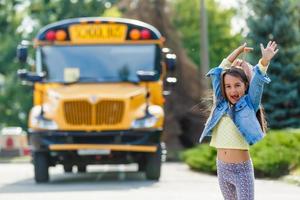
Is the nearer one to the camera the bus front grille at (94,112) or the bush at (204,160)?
the bus front grille at (94,112)

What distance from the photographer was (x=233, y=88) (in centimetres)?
673

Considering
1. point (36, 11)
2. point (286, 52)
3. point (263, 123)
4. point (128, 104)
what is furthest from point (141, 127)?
point (36, 11)

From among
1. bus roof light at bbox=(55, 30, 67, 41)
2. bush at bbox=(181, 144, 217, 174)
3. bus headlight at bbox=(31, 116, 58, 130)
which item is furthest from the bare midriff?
bush at bbox=(181, 144, 217, 174)

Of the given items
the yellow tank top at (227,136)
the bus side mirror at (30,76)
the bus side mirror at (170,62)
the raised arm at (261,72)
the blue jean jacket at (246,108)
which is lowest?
the bus side mirror at (30,76)

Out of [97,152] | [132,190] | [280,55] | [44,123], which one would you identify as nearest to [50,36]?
[44,123]

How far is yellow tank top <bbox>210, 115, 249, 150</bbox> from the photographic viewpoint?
22.0 ft

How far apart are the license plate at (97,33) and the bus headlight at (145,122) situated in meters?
1.79

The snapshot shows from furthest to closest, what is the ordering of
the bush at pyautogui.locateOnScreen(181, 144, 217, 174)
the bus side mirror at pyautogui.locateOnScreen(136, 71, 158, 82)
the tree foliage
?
1. the tree foliage
2. the bush at pyautogui.locateOnScreen(181, 144, 217, 174)
3. the bus side mirror at pyautogui.locateOnScreen(136, 71, 158, 82)

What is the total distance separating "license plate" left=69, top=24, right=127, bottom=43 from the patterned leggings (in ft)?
35.5

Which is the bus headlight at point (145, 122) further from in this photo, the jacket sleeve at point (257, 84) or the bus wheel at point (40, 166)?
the jacket sleeve at point (257, 84)

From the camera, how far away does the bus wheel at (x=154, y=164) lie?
16.6 metres

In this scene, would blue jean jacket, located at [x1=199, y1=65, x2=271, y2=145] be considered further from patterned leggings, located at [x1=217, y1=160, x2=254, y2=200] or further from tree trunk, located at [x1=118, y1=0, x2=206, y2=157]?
tree trunk, located at [x1=118, y1=0, x2=206, y2=157]

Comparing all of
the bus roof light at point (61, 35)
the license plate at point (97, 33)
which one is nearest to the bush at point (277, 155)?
the license plate at point (97, 33)

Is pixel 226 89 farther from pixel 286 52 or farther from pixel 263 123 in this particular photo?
pixel 286 52
